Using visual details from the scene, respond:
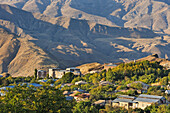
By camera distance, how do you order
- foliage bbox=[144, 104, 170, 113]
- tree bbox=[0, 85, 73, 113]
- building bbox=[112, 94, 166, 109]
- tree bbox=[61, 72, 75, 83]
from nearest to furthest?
tree bbox=[0, 85, 73, 113]
foliage bbox=[144, 104, 170, 113]
building bbox=[112, 94, 166, 109]
tree bbox=[61, 72, 75, 83]

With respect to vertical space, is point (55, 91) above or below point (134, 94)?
above

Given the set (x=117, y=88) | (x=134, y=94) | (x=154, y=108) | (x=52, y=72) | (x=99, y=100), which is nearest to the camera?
(x=154, y=108)

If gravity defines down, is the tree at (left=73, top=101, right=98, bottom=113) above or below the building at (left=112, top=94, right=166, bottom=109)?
above

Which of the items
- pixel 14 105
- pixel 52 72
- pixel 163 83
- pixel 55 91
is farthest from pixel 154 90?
pixel 52 72

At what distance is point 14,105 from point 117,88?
64466 millimetres

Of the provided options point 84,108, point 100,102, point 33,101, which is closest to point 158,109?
point 84,108

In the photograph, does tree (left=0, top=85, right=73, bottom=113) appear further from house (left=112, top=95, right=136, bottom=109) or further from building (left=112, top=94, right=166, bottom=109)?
house (left=112, top=95, right=136, bottom=109)

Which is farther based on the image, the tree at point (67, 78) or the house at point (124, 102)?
the tree at point (67, 78)

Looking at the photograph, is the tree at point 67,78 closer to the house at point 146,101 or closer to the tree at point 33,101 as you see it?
A: the house at point 146,101

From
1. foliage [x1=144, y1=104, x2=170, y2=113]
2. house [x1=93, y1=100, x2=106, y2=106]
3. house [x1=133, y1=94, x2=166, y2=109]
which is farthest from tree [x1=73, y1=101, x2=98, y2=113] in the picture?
house [x1=133, y1=94, x2=166, y2=109]

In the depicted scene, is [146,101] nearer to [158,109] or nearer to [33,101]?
[158,109]

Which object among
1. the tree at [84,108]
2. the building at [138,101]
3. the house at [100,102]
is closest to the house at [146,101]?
the building at [138,101]

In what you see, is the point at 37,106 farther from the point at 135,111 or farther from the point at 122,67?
the point at 122,67

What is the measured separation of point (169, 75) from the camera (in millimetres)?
110125
